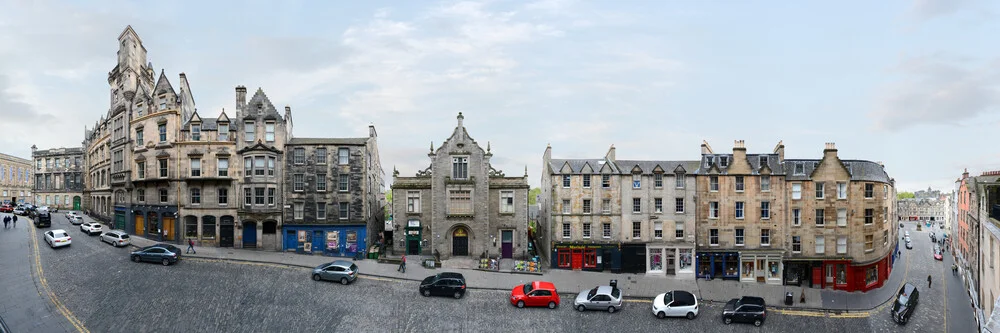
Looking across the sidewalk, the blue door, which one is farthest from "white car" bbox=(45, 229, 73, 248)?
the blue door

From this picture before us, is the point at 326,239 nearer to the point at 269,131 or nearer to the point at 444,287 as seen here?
the point at 269,131

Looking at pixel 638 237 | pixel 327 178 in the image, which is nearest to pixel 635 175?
pixel 638 237

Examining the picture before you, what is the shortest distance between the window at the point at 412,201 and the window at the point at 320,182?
310 inches

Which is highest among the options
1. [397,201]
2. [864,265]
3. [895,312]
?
[397,201]

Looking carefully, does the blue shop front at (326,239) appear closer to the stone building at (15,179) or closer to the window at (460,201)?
the window at (460,201)

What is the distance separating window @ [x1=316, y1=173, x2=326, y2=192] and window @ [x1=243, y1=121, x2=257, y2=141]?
6.99 m

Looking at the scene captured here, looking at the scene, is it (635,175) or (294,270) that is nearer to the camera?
(294,270)

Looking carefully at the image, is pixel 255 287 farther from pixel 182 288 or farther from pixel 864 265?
pixel 864 265

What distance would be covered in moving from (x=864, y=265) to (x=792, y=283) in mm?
6560

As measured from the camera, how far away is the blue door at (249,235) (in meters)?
42.9

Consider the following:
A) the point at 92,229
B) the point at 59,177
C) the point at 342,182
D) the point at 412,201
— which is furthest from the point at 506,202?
the point at 59,177

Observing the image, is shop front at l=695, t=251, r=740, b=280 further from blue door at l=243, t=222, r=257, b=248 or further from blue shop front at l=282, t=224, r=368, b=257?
blue door at l=243, t=222, r=257, b=248

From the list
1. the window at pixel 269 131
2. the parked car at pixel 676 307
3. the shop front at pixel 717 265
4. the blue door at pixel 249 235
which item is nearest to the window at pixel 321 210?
the blue door at pixel 249 235

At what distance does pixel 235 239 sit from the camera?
4266 cm
